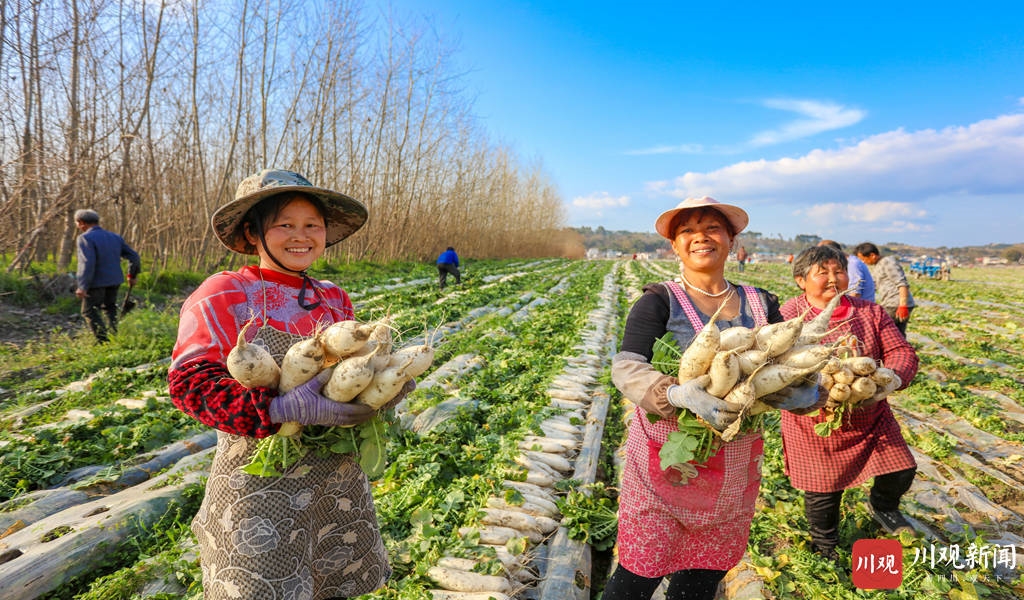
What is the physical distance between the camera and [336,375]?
1431 millimetres

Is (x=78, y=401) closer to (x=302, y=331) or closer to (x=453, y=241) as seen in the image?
(x=302, y=331)

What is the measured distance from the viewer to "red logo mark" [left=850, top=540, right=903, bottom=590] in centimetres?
267

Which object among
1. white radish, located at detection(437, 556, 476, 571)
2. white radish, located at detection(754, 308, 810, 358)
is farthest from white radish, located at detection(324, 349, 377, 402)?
white radish, located at detection(437, 556, 476, 571)

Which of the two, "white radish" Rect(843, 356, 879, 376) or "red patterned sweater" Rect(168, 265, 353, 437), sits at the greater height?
"red patterned sweater" Rect(168, 265, 353, 437)

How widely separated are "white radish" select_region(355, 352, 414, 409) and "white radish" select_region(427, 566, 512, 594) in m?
1.58

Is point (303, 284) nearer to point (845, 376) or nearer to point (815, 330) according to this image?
point (815, 330)

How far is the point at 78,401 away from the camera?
4.76m

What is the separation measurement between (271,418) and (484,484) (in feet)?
7.82

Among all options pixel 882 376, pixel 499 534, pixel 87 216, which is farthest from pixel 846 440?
pixel 87 216

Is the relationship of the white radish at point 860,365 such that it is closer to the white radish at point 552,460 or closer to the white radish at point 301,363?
the white radish at point 552,460

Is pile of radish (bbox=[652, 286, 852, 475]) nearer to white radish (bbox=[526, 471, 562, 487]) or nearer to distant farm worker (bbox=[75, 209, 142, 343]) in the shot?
white radish (bbox=[526, 471, 562, 487])

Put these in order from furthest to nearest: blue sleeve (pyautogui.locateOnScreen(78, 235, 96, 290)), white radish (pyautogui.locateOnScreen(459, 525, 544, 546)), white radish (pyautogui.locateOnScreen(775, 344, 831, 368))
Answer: blue sleeve (pyautogui.locateOnScreen(78, 235, 96, 290))
white radish (pyautogui.locateOnScreen(459, 525, 544, 546))
white radish (pyautogui.locateOnScreen(775, 344, 831, 368))

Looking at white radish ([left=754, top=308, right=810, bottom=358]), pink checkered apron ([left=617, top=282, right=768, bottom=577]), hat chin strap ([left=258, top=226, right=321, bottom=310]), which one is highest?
hat chin strap ([left=258, top=226, right=321, bottom=310])

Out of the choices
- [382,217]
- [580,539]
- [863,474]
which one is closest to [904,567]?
[863,474]
